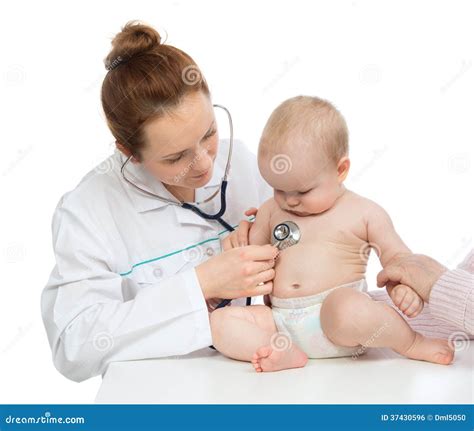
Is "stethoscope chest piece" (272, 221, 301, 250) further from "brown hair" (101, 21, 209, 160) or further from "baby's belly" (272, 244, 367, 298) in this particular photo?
"brown hair" (101, 21, 209, 160)

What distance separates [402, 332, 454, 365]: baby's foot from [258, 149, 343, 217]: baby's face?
0.41 meters

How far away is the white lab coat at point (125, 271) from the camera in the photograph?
2129 millimetres

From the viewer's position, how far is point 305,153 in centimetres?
207

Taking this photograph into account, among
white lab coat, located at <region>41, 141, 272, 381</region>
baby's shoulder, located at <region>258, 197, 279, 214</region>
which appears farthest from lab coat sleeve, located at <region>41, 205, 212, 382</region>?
baby's shoulder, located at <region>258, 197, 279, 214</region>

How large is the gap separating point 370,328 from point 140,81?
0.86 metres

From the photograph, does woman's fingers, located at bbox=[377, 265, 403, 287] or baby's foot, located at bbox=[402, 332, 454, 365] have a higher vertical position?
woman's fingers, located at bbox=[377, 265, 403, 287]

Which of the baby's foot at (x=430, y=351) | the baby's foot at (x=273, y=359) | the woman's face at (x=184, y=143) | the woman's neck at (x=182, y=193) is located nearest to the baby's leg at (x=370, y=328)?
the baby's foot at (x=430, y=351)

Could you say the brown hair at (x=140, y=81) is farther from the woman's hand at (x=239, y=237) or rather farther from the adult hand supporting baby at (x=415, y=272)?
the adult hand supporting baby at (x=415, y=272)

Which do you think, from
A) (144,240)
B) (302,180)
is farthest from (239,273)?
(144,240)

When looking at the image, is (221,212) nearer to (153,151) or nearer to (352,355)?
(153,151)

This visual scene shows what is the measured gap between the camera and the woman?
2.13m

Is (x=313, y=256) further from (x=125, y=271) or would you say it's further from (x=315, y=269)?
(x=125, y=271)

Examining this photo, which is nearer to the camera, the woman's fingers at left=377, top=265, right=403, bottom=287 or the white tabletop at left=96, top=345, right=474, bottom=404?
the white tabletop at left=96, top=345, right=474, bottom=404

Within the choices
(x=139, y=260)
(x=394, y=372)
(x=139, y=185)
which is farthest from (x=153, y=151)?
(x=394, y=372)
